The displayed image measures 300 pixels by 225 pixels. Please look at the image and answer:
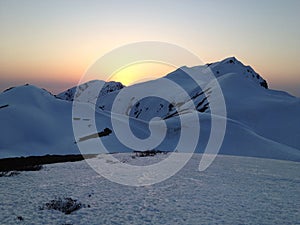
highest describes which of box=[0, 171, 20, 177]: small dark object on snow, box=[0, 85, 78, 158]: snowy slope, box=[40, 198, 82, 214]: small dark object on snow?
box=[0, 85, 78, 158]: snowy slope

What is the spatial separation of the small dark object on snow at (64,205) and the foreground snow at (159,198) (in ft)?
1.07

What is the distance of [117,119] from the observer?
176 feet

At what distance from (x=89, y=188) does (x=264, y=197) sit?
1014 cm

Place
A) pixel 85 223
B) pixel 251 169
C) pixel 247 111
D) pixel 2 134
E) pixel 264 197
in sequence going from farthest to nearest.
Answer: pixel 247 111 → pixel 2 134 → pixel 251 169 → pixel 264 197 → pixel 85 223

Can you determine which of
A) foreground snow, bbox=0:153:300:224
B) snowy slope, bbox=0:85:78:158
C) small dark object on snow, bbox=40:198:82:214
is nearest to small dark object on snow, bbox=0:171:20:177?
foreground snow, bbox=0:153:300:224

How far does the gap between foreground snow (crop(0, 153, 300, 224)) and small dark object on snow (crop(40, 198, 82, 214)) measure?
12.9 inches

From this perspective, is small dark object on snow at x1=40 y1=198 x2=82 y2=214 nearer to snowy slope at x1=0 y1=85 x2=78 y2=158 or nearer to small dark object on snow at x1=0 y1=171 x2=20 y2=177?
small dark object on snow at x1=0 y1=171 x2=20 y2=177

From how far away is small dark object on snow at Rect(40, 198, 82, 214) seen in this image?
46.6 ft

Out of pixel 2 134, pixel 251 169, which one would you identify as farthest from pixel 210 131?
pixel 2 134

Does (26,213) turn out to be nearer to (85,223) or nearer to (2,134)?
(85,223)

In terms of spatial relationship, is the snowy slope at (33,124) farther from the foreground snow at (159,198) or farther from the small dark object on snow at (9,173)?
the foreground snow at (159,198)

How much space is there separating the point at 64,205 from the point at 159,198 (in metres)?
4.97

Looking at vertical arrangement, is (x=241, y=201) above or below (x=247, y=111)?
below

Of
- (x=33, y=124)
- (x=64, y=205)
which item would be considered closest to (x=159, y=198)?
(x=64, y=205)
